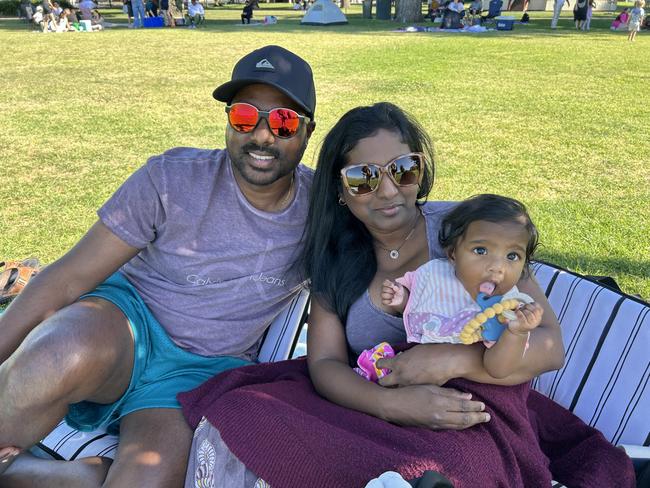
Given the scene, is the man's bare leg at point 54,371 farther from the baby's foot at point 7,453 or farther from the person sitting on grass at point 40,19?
the person sitting on grass at point 40,19

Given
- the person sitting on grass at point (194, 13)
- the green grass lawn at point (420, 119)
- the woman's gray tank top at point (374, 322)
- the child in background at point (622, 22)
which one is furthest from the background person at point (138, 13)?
the woman's gray tank top at point (374, 322)

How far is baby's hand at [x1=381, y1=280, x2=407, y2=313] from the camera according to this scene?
8.00 ft

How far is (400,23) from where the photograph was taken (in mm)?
30797

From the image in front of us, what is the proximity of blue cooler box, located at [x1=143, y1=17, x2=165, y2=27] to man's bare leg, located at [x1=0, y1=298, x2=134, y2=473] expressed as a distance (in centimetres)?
3082

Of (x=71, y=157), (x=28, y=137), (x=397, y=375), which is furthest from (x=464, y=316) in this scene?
(x=28, y=137)

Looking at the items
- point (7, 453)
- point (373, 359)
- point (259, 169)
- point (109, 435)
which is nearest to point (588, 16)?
point (259, 169)

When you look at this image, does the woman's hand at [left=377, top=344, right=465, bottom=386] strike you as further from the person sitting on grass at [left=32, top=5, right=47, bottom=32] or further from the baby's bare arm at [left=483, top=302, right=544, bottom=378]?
the person sitting on grass at [left=32, top=5, right=47, bottom=32]

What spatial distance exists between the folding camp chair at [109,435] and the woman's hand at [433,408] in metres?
1.03

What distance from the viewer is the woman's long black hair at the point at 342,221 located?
2.63 meters

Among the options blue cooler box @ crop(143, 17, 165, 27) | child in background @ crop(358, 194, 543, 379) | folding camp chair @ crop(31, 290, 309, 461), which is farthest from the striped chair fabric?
blue cooler box @ crop(143, 17, 165, 27)

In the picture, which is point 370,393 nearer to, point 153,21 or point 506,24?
point 506,24

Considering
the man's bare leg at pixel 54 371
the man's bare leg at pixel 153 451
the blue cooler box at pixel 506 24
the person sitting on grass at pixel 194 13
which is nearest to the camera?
the man's bare leg at pixel 54 371

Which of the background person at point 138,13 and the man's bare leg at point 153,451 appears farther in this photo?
the background person at point 138,13

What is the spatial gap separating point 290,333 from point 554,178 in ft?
17.7
